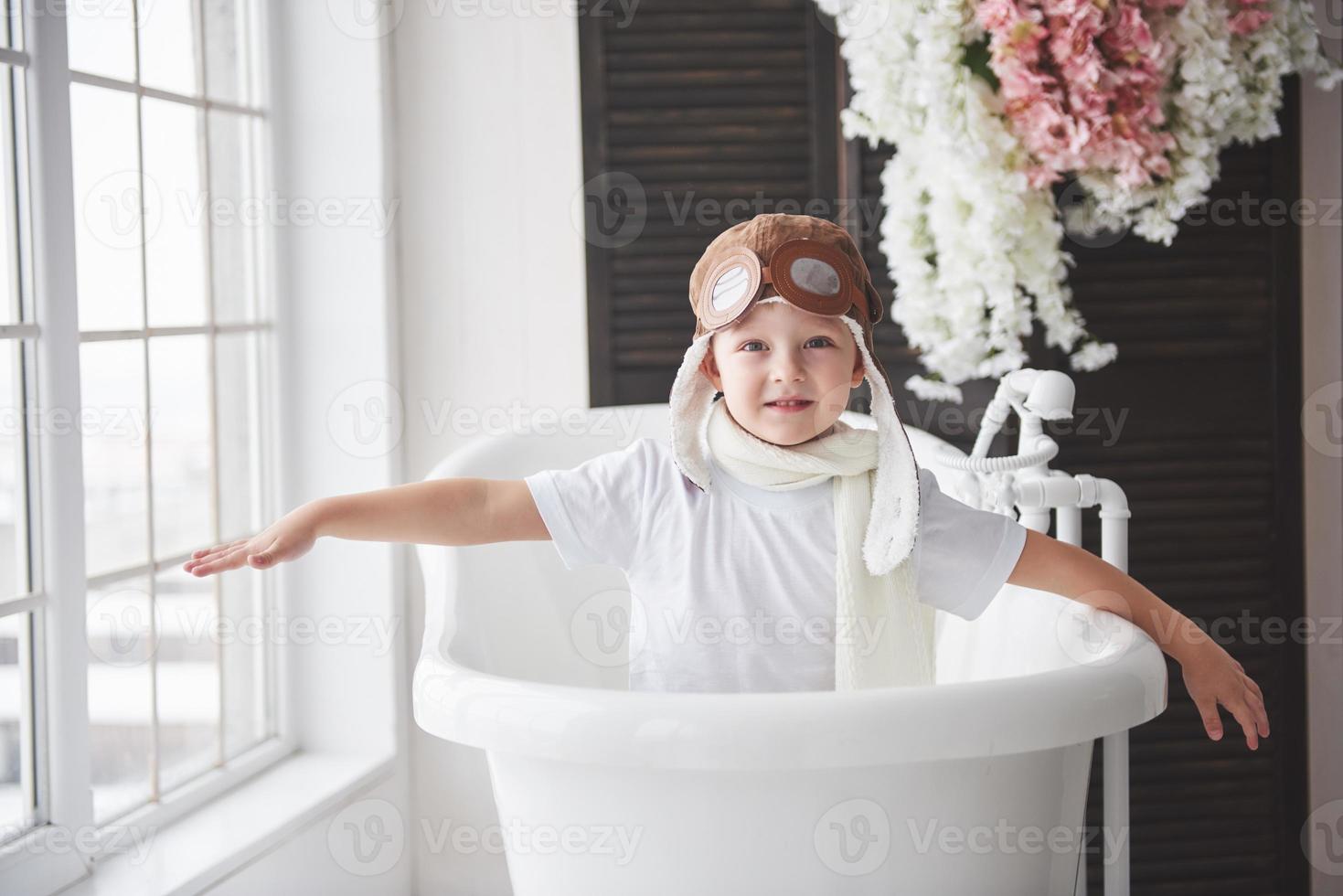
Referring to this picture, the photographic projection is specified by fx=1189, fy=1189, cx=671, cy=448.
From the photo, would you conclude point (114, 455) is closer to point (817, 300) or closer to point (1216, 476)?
point (817, 300)

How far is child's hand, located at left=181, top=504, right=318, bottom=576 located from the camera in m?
1.15

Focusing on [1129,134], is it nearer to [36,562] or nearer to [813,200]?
[813,200]

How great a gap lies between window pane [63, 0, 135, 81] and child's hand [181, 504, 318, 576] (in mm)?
858

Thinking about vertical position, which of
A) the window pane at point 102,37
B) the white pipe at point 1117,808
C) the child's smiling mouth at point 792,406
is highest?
the window pane at point 102,37

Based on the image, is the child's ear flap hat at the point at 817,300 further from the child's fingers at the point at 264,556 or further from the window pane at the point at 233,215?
the window pane at the point at 233,215

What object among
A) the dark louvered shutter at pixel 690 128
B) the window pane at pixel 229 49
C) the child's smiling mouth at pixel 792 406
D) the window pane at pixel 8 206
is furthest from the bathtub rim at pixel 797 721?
the window pane at pixel 229 49

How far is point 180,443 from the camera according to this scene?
6.26ft

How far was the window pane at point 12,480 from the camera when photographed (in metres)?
1.51

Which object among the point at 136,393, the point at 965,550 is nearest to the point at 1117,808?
the point at 965,550

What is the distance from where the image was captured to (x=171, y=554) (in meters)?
1.88

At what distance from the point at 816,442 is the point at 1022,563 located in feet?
0.85

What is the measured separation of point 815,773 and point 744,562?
0.32 m

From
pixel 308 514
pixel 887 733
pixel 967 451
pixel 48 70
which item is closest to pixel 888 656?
pixel 887 733

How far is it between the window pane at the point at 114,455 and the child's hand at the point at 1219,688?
143 cm
